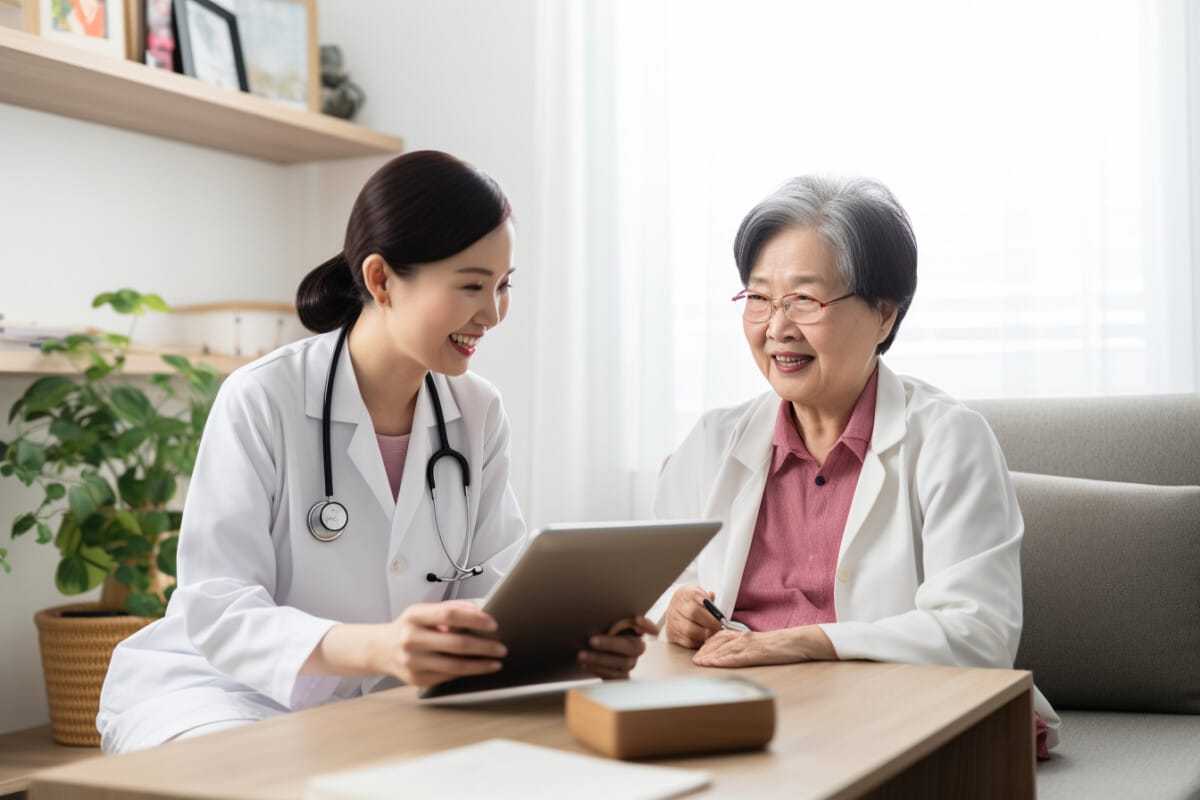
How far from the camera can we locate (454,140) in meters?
3.47

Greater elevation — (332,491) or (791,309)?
(791,309)

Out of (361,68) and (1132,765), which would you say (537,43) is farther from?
(1132,765)

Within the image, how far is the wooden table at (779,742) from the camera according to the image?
0.92m

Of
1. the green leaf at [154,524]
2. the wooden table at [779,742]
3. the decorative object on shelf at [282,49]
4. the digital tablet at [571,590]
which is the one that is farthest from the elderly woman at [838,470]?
the decorative object on shelf at [282,49]

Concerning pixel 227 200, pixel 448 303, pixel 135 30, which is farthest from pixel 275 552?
pixel 227 200

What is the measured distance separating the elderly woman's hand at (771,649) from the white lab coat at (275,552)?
0.46m

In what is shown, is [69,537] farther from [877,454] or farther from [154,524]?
[877,454]

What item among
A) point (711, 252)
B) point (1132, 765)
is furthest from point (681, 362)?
point (1132, 765)

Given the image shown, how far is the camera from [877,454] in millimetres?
1701

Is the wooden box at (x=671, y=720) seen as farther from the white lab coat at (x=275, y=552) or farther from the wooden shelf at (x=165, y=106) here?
the wooden shelf at (x=165, y=106)

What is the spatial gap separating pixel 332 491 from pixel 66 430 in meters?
→ 1.20

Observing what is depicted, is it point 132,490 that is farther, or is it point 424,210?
point 132,490

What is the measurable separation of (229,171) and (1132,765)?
271 centimetres

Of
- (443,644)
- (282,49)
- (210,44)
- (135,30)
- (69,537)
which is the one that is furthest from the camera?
(282,49)
